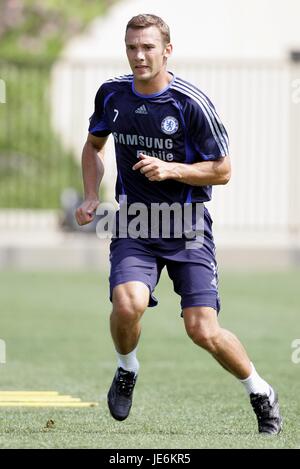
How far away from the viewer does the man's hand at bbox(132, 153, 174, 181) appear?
635 centimetres

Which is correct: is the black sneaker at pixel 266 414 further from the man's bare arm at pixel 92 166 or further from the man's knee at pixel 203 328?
the man's bare arm at pixel 92 166

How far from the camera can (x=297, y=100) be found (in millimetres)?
20453

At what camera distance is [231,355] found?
21.8 ft

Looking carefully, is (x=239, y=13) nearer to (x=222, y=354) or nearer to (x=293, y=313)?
(x=293, y=313)

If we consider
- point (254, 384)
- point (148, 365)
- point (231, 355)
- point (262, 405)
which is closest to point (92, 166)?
point (231, 355)

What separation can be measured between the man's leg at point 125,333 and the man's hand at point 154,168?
1.93ft

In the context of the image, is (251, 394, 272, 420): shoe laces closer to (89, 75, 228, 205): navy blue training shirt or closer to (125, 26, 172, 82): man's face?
(89, 75, 228, 205): navy blue training shirt

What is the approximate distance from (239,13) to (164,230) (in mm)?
22914

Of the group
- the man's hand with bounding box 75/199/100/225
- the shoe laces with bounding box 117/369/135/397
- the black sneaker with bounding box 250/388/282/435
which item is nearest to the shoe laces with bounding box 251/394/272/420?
the black sneaker with bounding box 250/388/282/435

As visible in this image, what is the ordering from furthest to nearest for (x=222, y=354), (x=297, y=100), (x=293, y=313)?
(x=297, y=100) → (x=293, y=313) → (x=222, y=354)

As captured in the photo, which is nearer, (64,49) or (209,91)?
(209,91)
